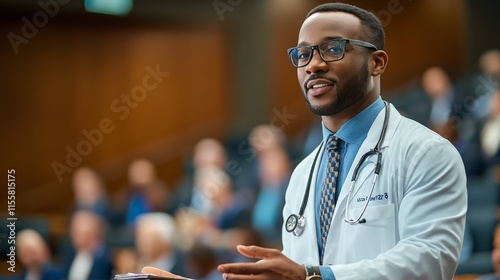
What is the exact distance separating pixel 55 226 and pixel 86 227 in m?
2.35

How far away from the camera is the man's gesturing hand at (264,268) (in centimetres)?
167

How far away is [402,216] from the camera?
6.25ft

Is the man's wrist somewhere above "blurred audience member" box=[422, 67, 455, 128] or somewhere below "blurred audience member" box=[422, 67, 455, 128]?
below

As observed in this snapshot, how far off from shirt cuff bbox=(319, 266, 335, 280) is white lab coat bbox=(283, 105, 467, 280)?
1 centimetres

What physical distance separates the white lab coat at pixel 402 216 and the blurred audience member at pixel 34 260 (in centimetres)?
400

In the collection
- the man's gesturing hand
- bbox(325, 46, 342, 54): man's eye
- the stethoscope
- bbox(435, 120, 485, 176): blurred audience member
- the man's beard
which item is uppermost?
bbox(435, 120, 485, 176): blurred audience member

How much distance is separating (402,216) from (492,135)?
500cm

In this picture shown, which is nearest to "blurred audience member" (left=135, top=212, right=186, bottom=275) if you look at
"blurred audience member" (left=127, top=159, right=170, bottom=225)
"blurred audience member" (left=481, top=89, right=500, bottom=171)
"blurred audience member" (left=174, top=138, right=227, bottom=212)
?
"blurred audience member" (left=174, top=138, right=227, bottom=212)

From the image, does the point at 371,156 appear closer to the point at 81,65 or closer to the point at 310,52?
the point at 310,52

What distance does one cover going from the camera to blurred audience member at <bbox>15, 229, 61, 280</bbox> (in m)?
5.73

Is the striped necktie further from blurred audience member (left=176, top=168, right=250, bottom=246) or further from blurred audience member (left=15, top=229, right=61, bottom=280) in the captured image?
blurred audience member (left=15, top=229, right=61, bottom=280)

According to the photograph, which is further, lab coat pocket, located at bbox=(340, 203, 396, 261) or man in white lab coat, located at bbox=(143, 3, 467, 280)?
lab coat pocket, located at bbox=(340, 203, 396, 261)

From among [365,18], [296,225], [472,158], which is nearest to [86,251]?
[472,158]

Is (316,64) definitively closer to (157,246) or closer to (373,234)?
(373,234)
